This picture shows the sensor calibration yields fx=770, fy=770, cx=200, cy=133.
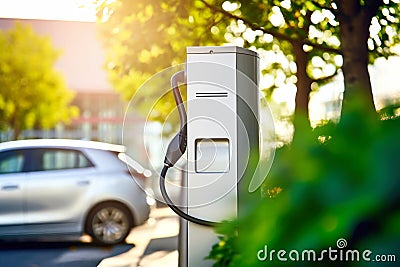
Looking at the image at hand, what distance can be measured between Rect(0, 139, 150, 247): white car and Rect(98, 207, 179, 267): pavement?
184 mm

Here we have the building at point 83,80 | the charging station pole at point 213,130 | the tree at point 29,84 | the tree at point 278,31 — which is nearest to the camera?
the charging station pole at point 213,130

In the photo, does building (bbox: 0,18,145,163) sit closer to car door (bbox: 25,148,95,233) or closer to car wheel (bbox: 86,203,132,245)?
car wheel (bbox: 86,203,132,245)

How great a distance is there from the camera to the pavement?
5.41 meters

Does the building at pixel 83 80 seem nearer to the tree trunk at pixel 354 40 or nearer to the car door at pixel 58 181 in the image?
the car door at pixel 58 181

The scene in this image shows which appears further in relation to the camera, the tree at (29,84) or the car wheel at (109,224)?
the tree at (29,84)

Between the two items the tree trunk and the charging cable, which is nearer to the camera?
the charging cable

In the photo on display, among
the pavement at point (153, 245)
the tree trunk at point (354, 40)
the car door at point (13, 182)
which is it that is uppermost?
the tree trunk at point (354, 40)

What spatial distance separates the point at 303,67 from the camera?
6.36m

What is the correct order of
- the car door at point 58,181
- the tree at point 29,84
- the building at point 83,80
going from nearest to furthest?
1. the car door at point 58,181
2. the building at point 83,80
3. the tree at point 29,84

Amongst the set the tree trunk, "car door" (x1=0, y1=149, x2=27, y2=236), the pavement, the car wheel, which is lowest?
the pavement
